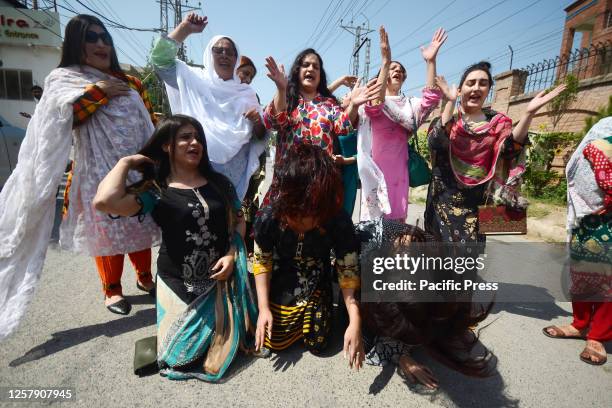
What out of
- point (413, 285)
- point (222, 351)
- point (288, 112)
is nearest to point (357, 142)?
point (288, 112)

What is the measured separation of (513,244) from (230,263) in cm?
447

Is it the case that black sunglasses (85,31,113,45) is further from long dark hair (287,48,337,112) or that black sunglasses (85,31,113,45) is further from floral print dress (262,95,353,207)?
long dark hair (287,48,337,112)

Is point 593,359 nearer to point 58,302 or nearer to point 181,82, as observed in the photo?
point 181,82

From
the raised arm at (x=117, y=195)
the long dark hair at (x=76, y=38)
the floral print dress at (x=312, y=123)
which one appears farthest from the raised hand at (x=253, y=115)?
the long dark hair at (x=76, y=38)

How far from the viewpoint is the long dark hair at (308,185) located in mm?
1658

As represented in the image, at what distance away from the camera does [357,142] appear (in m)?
2.47

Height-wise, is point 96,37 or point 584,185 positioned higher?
point 96,37

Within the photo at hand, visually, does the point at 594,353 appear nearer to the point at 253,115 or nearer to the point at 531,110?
the point at 531,110

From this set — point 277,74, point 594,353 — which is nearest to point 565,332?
point 594,353

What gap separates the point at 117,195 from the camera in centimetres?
166

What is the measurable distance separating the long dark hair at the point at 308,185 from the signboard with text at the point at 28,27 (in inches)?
640

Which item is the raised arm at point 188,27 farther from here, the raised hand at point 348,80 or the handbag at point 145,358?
the handbag at point 145,358

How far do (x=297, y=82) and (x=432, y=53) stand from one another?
3.45ft

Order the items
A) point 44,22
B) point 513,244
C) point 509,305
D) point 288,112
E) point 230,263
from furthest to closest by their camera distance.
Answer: point 44,22 → point 513,244 → point 509,305 → point 288,112 → point 230,263
